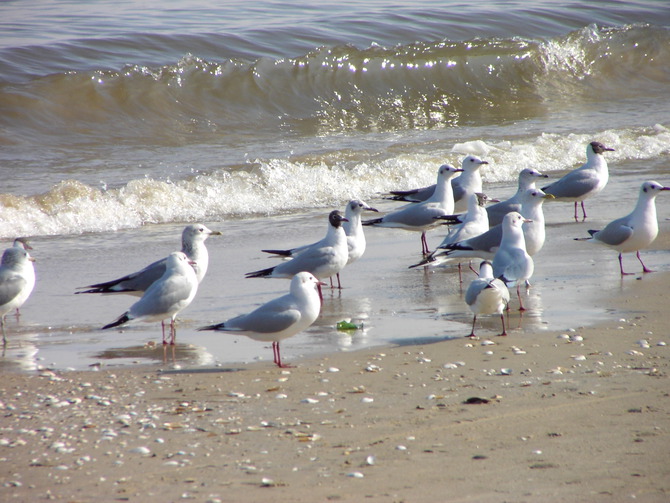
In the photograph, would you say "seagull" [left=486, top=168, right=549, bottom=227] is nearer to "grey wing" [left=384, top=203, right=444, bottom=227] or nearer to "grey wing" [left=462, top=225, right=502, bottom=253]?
"grey wing" [left=384, top=203, right=444, bottom=227]

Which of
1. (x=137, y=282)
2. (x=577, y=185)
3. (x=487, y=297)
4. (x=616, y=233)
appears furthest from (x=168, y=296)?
(x=577, y=185)

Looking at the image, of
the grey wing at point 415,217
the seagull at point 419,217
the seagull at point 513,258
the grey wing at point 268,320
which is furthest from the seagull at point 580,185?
the grey wing at point 268,320

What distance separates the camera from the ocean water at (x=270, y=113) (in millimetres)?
10594

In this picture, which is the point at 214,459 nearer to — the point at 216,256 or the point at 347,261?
the point at 347,261

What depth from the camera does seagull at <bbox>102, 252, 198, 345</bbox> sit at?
5.94 meters

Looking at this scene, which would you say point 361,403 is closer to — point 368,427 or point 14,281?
point 368,427

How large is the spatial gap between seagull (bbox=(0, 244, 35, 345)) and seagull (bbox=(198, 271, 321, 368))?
1.76 metres

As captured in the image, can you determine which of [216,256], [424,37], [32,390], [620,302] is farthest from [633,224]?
[424,37]

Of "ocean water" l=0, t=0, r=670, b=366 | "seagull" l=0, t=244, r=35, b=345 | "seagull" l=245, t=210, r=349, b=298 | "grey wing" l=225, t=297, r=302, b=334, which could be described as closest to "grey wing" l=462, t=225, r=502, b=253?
"ocean water" l=0, t=0, r=670, b=366

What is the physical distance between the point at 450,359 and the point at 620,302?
1819 millimetres

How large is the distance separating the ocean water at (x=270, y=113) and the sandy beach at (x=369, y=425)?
752 millimetres

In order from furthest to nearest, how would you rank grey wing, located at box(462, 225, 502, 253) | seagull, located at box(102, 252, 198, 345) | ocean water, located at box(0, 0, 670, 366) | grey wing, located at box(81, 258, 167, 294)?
ocean water, located at box(0, 0, 670, 366), grey wing, located at box(462, 225, 502, 253), grey wing, located at box(81, 258, 167, 294), seagull, located at box(102, 252, 198, 345)

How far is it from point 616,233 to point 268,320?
3.58 meters

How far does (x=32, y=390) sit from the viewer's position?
200 inches
